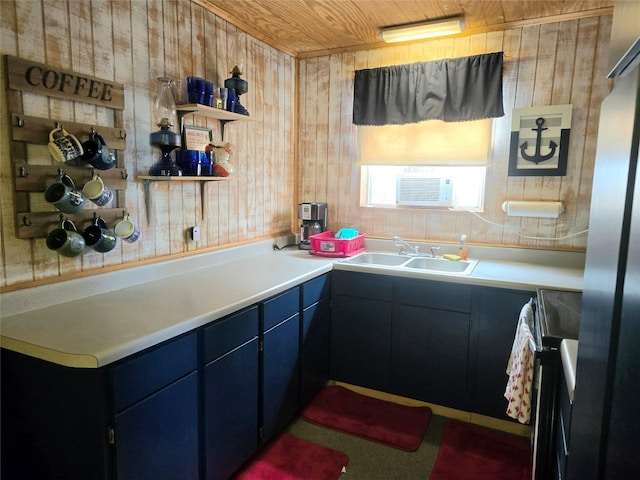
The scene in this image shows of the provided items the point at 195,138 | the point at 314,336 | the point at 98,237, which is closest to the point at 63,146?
the point at 98,237

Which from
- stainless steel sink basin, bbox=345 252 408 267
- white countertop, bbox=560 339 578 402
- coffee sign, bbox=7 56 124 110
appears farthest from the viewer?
stainless steel sink basin, bbox=345 252 408 267

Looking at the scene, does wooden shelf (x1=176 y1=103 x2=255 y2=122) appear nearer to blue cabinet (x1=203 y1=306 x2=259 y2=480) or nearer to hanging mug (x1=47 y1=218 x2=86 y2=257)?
hanging mug (x1=47 y1=218 x2=86 y2=257)

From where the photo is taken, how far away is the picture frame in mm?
2232

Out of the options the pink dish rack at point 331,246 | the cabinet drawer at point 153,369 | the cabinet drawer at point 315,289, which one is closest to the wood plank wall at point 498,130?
the pink dish rack at point 331,246

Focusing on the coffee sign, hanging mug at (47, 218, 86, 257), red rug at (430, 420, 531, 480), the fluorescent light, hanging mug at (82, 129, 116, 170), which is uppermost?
the fluorescent light

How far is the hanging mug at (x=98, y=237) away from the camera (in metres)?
1.72

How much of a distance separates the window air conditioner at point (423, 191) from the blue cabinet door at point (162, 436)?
198 cm

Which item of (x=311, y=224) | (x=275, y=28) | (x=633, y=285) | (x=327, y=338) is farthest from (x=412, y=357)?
(x=275, y=28)

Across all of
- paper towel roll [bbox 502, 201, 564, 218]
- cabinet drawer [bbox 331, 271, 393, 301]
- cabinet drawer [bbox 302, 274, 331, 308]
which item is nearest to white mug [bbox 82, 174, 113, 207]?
cabinet drawer [bbox 302, 274, 331, 308]

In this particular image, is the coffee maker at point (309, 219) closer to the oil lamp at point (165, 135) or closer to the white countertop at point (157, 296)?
the white countertop at point (157, 296)

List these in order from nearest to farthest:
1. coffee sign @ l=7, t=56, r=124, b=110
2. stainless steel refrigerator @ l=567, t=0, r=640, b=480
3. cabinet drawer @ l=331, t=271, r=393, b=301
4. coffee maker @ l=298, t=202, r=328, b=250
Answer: stainless steel refrigerator @ l=567, t=0, r=640, b=480
coffee sign @ l=7, t=56, r=124, b=110
cabinet drawer @ l=331, t=271, r=393, b=301
coffee maker @ l=298, t=202, r=328, b=250

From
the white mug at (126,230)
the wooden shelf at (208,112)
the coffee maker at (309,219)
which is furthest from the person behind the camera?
the coffee maker at (309,219)

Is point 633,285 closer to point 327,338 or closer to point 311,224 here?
point 327,338

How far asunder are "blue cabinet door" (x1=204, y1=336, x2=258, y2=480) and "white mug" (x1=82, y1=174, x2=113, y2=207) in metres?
0.81
